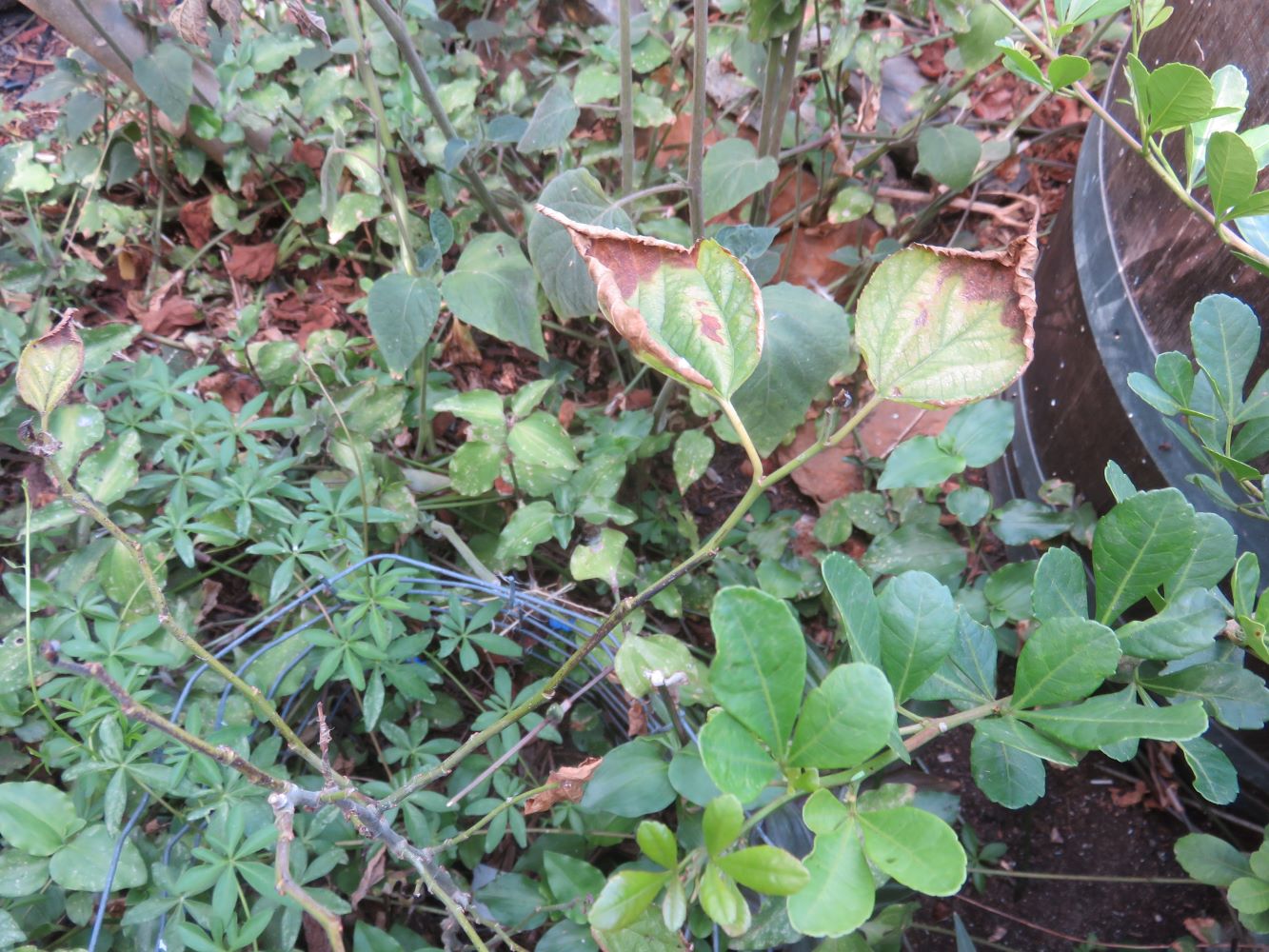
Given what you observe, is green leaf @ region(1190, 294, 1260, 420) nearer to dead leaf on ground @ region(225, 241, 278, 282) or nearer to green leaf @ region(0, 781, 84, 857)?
green leaf @ region(0, 781, 84, 857)

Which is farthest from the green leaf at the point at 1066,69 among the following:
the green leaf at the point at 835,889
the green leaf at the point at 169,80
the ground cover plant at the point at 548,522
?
the green leaf at the point at 169,80

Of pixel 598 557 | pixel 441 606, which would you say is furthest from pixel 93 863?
pixel 598 557

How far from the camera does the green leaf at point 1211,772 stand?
698 mm

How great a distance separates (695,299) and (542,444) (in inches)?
29.6

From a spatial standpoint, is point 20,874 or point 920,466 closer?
point 20,874

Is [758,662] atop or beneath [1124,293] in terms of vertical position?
atop

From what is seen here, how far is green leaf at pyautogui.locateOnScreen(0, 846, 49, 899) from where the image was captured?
2.89ft

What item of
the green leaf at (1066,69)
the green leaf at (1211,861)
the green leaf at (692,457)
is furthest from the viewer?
the green leaf at (692,457)

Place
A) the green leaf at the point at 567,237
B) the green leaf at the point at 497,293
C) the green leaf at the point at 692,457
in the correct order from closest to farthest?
the green leaf at the point at 567,237, the green leaf at the point at 497,293, the green leaf at the point at 692,457

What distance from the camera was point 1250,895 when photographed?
2.77 ft

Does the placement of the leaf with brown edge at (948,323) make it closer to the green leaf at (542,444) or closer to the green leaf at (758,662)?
the green leaf at (758,662)

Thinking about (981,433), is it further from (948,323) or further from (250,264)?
(250,264)

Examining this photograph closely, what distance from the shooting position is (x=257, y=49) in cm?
164

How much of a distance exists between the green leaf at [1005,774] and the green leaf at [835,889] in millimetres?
303
